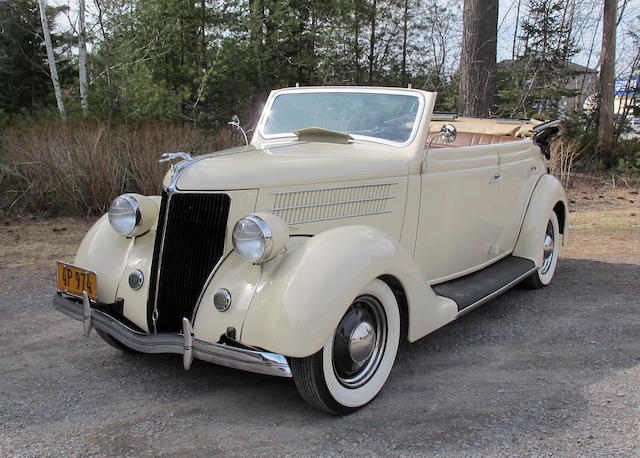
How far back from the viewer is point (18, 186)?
732cm

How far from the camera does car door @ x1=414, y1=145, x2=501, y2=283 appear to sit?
11.5ft

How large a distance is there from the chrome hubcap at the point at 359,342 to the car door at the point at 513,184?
6.13 ft

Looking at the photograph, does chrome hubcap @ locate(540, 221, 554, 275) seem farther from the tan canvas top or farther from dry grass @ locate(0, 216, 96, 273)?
dry grass @ locate(0, 216, 96, 273)

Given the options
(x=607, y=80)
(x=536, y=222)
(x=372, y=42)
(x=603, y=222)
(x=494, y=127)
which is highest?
(x=372, y=42)

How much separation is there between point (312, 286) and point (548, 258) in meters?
3.25

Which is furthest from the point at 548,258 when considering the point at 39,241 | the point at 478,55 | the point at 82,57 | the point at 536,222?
the point at 82,57

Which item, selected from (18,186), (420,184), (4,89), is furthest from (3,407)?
(4,89)

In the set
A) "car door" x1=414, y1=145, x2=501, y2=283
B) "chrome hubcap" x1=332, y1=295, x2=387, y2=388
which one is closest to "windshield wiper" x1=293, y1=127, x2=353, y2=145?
"car door" x1=414, y1=145, x2=501, y2=283

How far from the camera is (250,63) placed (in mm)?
12281

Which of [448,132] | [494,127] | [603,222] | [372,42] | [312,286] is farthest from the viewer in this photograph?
[372,42]

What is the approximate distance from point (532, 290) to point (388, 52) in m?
10.4

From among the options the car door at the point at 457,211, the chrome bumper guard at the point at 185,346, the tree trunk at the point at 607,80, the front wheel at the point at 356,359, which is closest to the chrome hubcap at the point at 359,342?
the front wheel at the point at 356,359

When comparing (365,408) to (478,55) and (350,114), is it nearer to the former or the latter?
(350,114)

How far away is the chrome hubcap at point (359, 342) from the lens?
2650 mm
